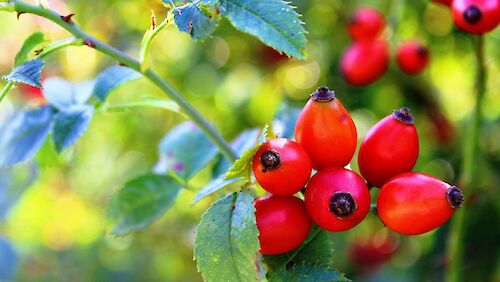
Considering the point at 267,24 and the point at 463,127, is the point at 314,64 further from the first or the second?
the point at 267,24

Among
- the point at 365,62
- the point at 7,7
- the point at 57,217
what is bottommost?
the point at 57,217

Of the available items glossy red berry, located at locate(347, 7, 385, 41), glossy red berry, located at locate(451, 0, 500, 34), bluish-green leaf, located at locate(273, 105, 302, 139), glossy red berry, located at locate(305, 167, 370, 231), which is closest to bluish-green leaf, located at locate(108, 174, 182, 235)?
bluish-green leaf, located at locate(273, 105, 302, 139)

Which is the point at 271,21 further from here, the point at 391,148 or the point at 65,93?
the point at 65,93

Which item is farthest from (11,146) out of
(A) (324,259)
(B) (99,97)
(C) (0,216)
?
(A) (324,259)

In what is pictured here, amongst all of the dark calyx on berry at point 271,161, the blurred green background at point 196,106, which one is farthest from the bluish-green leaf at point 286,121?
the blurred green background at point 196,106

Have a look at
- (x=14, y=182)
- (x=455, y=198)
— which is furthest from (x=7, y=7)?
(x=14, y=182)

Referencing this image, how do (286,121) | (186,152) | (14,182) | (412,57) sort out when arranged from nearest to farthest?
1. (286,121)
2. (186,152)
3. (14,182)
4. (412,57)

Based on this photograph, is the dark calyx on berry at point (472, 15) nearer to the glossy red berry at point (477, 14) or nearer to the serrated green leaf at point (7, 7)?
the glossy red berry at point (477, 14)

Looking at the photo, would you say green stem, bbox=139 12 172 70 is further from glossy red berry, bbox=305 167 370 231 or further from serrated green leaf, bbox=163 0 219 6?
glossy red berry, bbox=305 167 370 231
